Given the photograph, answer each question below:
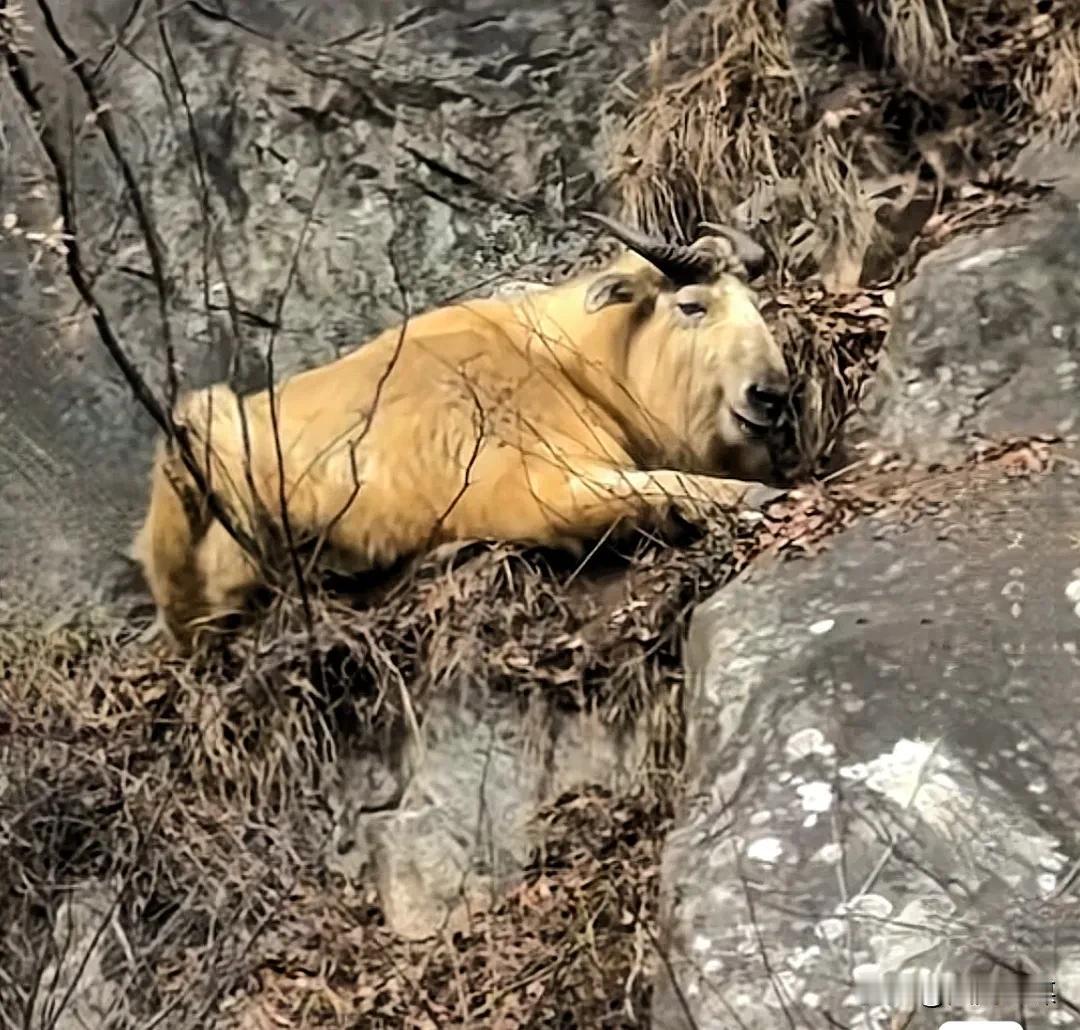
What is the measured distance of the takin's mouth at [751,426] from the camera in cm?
568

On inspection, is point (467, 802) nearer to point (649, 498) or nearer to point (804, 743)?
point (649, 498)

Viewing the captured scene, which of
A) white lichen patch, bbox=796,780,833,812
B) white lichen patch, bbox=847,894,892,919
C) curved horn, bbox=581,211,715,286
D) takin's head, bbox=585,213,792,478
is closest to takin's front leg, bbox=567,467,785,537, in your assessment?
takin's head, bbox=585,213,792,478

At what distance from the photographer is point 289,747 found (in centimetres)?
561

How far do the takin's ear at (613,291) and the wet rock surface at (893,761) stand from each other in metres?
0.98

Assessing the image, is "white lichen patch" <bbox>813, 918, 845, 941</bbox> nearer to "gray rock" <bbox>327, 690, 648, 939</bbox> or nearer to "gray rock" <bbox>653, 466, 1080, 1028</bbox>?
"gray rock" <bbox>653, 466, 1080, 1028</bbox>

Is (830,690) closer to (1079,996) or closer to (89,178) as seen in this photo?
(1079,996)

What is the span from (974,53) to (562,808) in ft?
9.78

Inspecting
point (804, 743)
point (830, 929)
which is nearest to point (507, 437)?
point (804, 743)

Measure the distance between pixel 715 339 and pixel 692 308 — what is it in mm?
134

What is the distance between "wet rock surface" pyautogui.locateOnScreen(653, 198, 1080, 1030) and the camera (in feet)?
12.9

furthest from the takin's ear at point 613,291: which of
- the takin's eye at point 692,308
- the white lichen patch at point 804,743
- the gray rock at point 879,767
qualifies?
the white lichen patch at point 804,743

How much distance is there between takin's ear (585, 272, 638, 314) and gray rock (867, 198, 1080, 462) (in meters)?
0.77

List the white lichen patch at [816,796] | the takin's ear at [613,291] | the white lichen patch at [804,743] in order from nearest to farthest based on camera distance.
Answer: the white lichen patch at [816,796] → the white lichen patch at [804,743] → the takin's ear at [613,291]

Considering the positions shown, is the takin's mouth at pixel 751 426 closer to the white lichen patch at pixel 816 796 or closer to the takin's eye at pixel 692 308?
the takin's eye at pixel 692 308
